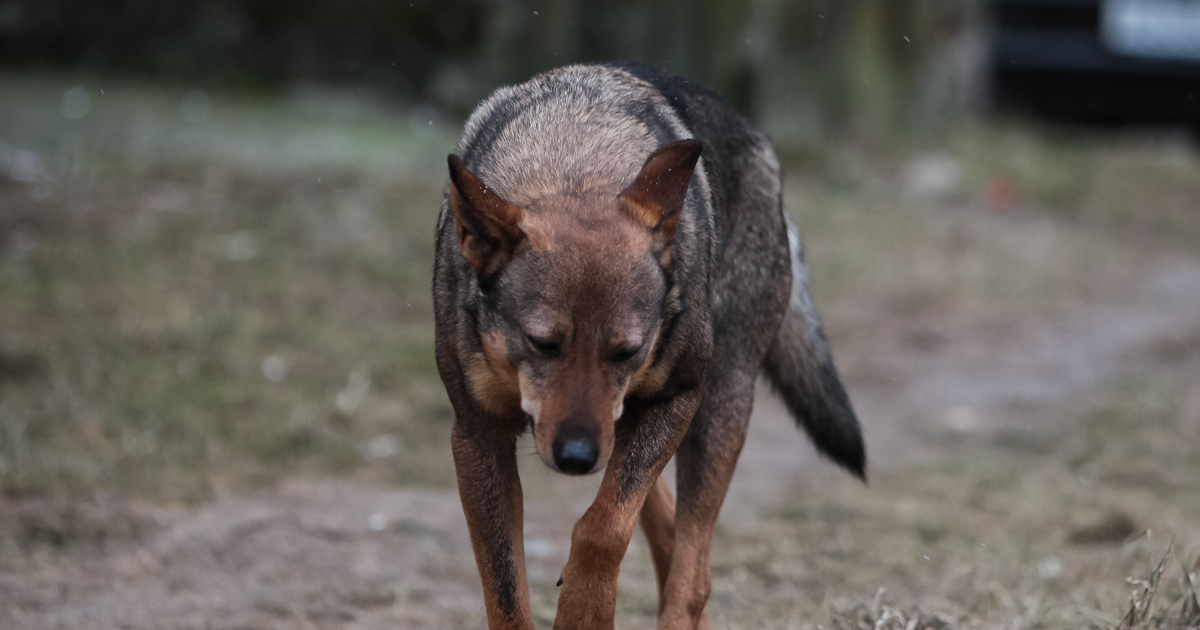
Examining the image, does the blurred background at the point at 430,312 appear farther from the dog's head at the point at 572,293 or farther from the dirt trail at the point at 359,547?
the dog's head at the point at 572,293

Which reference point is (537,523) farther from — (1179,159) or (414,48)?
(1179,159)

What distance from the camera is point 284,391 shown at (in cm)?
635

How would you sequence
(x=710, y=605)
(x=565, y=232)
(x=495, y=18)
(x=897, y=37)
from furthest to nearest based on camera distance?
(x=897, y=37)
(x=495, y=18)
(x=710, y=605)
(x=565, y=232)

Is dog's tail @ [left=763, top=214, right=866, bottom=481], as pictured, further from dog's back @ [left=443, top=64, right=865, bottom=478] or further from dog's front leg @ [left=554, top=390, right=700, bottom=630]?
dog's front leg @ [left=554, top=390, right=700, bottom=630]

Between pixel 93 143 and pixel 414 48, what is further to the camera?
pixel 414 48

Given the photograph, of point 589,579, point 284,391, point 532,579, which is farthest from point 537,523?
point 589,579

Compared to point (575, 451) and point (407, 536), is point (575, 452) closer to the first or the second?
point (575, 451)

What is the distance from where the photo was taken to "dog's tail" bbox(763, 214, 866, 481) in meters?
4.38

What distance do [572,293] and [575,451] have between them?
1.30 ft

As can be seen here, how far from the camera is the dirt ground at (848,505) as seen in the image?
421 cm

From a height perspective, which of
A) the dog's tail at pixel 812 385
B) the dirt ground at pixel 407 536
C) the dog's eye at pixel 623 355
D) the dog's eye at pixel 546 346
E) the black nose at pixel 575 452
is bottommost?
the dirt ground at pixel 407 536

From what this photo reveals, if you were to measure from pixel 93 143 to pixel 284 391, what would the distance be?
383 cm

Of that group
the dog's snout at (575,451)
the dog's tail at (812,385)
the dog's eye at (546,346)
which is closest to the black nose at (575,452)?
the dog's snout at (575,451)

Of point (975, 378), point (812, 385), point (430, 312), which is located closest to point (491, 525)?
point (812, 385)
